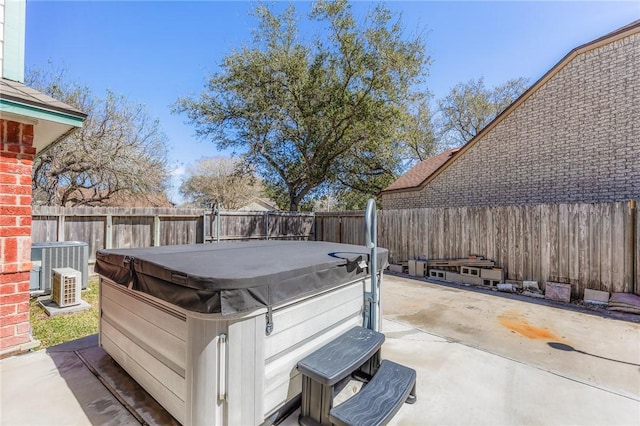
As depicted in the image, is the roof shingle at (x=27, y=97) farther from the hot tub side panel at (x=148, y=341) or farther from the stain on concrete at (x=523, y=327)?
the stain on concrete at (x=523, y=327)

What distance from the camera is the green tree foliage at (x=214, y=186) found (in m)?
24.6

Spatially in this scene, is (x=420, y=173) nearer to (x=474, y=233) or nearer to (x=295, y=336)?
(x=474, y=233)

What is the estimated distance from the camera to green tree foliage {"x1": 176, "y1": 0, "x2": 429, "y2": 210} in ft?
36.0

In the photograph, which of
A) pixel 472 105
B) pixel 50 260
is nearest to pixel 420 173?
pixel 472 105

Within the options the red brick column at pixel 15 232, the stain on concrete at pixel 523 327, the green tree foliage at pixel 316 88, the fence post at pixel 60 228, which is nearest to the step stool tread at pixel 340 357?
the stain on concrete at pixel 523 327

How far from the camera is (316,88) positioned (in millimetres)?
11766

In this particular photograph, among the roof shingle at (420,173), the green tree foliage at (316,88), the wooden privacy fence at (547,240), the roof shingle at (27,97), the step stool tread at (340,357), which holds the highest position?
the green tree foliage at (316,88)

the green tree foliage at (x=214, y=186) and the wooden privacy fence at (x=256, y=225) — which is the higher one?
the green tree foliage at (x=214, y=186)

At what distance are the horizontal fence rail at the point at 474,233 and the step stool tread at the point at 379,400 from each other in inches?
221

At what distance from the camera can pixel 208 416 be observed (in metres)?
1.63

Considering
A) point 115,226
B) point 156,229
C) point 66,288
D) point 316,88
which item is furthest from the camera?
→ point 316,88

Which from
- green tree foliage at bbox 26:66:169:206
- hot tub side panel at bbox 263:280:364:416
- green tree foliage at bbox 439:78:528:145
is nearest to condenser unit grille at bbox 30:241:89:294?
hot tub side panel at bbox 263:280:364:416

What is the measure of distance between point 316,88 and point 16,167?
34.4ft

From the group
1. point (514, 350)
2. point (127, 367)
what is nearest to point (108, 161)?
point (127, 367)
